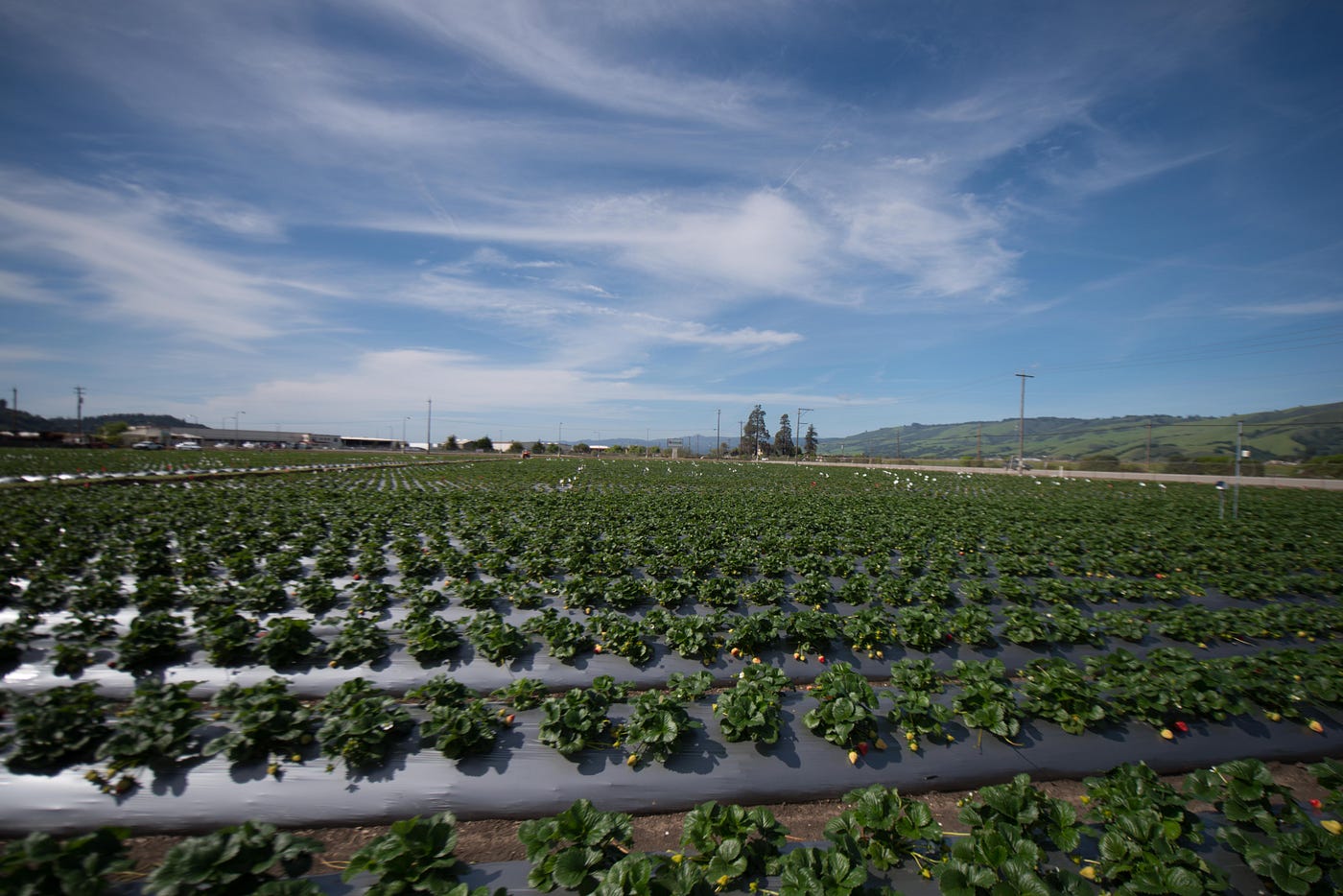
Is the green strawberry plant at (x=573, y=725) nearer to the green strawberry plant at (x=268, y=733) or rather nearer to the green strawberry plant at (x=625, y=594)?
the green strawberry plant at (x=268, y=733)

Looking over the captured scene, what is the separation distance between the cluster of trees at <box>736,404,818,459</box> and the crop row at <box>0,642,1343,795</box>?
115003 millimetres

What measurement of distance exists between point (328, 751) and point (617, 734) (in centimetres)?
235

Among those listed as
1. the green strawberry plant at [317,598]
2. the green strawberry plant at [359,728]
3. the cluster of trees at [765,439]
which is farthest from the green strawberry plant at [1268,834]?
the cluster of trees at [765,439]

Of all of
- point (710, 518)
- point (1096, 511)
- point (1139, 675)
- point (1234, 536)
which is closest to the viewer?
point (1139, 675)

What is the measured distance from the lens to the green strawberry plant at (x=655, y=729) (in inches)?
169

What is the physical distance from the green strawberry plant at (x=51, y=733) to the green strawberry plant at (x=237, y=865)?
203 cm

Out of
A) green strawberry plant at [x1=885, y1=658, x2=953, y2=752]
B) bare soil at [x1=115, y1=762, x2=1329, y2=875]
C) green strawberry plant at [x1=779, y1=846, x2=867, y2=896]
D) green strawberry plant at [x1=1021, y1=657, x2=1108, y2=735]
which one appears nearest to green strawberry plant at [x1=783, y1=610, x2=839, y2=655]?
green strawberry plant at [x1=885, y1=658, x2=953, y2=752]

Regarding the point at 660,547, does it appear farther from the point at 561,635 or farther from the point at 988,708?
the point at 988,708

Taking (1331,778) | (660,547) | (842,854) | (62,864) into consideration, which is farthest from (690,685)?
(660,547)

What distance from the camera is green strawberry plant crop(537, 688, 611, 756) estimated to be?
14.3 feet

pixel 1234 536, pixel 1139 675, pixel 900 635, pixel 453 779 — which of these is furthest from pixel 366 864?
pixel 1234 536

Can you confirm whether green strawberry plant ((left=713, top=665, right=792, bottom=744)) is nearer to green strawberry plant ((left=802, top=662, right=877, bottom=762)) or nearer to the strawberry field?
the strawberry field

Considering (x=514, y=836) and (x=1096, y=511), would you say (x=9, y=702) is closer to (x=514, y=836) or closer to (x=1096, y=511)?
(x=514, y=836)

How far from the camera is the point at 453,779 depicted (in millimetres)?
4129
